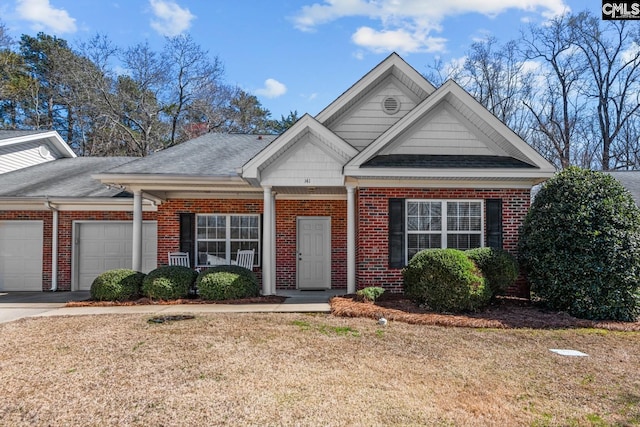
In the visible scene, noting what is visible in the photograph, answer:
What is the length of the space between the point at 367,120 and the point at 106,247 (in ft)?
27.4

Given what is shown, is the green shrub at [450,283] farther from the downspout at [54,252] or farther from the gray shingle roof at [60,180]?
the downspout at [54,252]

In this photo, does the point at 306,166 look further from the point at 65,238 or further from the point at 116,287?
the point at 65,238

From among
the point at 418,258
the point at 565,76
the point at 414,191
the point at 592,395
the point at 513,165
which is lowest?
the point at 592,395

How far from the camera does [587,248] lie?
7.35 m

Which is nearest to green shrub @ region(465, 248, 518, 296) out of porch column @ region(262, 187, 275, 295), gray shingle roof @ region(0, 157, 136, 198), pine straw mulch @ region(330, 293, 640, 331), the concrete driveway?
pine straw mulch @ region(330, 293, 640, 331)

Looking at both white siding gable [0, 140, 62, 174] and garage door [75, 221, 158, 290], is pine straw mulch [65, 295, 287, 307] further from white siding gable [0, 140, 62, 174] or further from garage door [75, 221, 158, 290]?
white siding gable [0, 140, 62, 174]

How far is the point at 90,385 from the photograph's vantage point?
420 centimetres

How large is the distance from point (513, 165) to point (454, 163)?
1326 mm

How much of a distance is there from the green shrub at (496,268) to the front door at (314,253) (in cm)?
438

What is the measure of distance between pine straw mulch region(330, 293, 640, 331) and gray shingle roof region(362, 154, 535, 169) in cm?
296

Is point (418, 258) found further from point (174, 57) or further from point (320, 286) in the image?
point (174, 57)

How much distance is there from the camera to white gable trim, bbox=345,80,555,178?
29.0 feet

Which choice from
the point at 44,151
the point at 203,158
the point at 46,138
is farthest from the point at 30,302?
the point at 46,138

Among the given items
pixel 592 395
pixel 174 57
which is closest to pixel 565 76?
pixel 174 57
